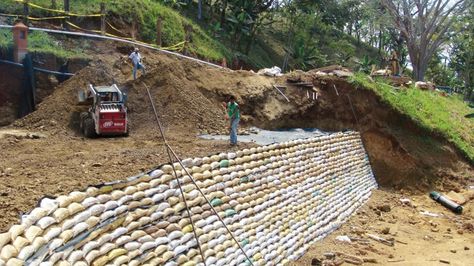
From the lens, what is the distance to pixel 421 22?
2762 centimetres

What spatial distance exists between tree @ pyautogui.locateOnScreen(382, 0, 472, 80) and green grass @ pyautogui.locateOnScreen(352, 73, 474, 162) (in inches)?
309

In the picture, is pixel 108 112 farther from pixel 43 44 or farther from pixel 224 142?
pixel 43 44

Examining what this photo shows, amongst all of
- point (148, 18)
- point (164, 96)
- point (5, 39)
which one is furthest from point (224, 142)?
point (148, 18)

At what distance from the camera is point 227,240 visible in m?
7.96

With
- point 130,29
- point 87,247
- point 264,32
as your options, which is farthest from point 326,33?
point 87,247

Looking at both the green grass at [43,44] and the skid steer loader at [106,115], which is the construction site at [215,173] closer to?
the skid steer loader at [106,115]

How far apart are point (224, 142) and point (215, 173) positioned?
3.07 metres

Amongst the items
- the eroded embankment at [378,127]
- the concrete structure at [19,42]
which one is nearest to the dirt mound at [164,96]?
the eroded embankment at [378,127]

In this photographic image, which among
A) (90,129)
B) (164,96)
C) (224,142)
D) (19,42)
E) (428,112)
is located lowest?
(90,129)

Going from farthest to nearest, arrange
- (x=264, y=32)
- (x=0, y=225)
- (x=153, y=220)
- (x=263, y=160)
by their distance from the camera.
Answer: (x=264, y=32), (x=263, y=160), (x=153, y=220), (x=0, y=225)

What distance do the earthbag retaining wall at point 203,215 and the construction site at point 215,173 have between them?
0.08 feet

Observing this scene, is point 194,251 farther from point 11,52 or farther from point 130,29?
point 130,29

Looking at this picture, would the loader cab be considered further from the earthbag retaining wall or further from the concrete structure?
the earthbag retaining wall

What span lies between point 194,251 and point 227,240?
3.22 feet
